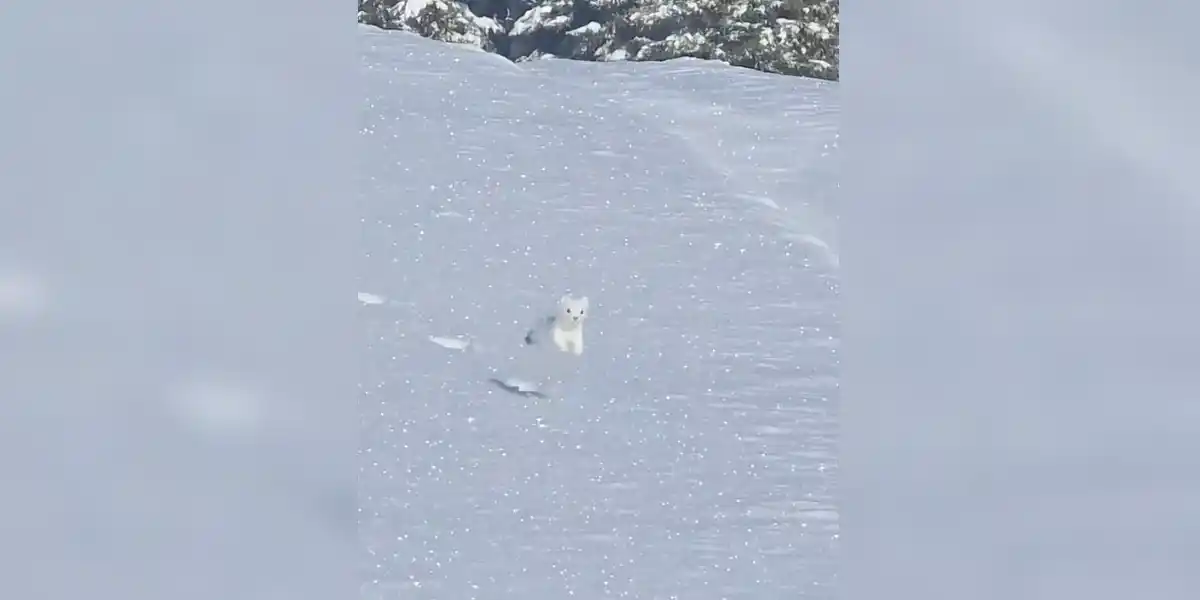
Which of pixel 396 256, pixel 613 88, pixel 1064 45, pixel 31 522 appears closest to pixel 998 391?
pixel 1064 45

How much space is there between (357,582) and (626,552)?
0.46 metres

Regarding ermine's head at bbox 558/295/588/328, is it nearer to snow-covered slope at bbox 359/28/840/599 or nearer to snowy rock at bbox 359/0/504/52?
snow-covered slope at bbox 359/28/840/599

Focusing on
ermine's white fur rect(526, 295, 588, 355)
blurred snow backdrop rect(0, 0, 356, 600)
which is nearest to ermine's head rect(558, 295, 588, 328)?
ermine's white fur rect(526, 295, 588, 355)

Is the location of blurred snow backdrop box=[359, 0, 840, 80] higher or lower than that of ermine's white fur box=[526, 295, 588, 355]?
higher

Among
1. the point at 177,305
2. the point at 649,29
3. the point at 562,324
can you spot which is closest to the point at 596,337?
the point at 562,324

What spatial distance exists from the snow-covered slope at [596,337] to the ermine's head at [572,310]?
3 cm

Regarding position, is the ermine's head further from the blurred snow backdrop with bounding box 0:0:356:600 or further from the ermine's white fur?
the blurred snow backdrop with bounding box 0:0:356:600

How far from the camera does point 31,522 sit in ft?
6.66

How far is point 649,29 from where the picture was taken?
6.43ft

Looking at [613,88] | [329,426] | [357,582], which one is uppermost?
[613,88]

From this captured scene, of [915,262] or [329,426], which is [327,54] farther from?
[915,262]

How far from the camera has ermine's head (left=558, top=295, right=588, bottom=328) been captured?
6.31ft

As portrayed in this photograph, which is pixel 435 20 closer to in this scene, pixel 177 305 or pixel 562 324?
pixel 562 324

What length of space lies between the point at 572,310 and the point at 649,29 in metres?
A: 0.49
